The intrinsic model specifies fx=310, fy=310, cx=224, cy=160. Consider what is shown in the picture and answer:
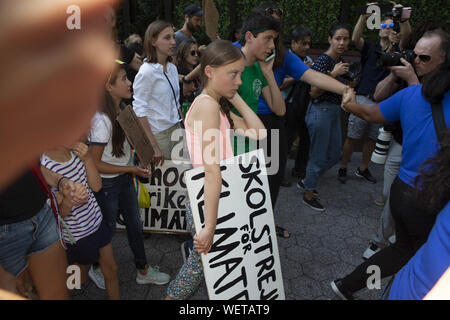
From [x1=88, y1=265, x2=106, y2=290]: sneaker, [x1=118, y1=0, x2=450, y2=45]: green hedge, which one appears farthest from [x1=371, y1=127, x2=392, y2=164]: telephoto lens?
[x1=118, y1=0, x2=450, y2=45]: green hedge

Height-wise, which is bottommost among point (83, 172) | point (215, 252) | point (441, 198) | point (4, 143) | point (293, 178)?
point (293, 178)

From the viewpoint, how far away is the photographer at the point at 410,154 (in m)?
1.89

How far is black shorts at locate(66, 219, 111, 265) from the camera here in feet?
6.26

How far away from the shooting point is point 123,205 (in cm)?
243

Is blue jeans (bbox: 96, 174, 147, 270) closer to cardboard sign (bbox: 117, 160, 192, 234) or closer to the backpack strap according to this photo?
cardboard sign (bbox: 117, 160, 192, 234)

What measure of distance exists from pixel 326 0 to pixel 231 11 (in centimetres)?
205

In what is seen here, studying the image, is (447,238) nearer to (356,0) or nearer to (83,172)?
(83,172)

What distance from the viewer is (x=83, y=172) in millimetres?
1899

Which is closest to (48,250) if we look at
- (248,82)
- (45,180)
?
(45,180)

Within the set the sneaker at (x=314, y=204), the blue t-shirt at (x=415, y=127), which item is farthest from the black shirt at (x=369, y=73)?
the blue t-shirt at (x=415, y=127)

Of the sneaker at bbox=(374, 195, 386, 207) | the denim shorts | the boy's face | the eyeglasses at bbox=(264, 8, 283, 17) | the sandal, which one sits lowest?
the sneaker at bbox=(374, 195, 386, 207)

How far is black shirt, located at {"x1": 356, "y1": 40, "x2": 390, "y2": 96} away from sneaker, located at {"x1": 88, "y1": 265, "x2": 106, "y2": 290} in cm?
398

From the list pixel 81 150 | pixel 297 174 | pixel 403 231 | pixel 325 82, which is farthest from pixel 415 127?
pixel 297 174

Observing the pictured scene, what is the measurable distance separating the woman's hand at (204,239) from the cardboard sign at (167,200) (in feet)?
4.60
